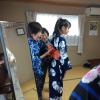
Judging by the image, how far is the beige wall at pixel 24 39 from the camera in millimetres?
2475

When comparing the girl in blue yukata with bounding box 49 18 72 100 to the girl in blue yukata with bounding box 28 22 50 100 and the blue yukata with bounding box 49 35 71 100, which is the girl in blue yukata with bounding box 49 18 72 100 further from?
the girl in blue yukata with bounding box 28 22 50 100

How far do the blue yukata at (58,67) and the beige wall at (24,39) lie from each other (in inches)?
15.4

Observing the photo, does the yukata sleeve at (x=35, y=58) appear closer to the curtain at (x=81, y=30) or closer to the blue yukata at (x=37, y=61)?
the blue yukata at (x=37, y=61)

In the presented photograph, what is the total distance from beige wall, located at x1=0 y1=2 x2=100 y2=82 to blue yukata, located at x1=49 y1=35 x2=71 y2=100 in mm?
391

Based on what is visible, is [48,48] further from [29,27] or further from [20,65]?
[20,65]

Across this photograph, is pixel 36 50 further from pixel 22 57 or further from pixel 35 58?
pixel 22 57

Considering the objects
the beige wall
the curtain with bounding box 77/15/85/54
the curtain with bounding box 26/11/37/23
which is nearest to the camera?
the beige wall

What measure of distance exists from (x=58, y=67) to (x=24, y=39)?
0.68 m

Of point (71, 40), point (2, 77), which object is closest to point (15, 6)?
point (71, 40)

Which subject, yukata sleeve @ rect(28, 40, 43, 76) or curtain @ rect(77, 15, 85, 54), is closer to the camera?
yukata sleeve @ rect(28, 40, 43, 76)

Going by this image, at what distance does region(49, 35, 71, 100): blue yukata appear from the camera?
2.95 m

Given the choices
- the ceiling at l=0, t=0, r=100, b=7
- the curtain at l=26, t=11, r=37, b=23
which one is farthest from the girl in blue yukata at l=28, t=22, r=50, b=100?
the ceiling at l=0, t=0, r=100, b=7

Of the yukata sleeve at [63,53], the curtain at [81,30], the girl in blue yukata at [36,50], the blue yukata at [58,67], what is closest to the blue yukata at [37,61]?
the girl in blue yukata at [36,50]

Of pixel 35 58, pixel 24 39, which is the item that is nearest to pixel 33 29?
pixel 24 39
